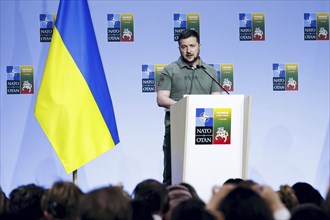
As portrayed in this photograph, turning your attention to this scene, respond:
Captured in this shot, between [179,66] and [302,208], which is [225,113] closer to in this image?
[179,66]

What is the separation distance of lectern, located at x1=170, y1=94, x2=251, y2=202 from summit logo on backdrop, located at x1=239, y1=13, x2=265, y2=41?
274 cm

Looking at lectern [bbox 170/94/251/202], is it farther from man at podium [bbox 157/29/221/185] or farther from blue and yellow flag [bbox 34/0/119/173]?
blue and yellow flag [bbox 34/0/119/173]

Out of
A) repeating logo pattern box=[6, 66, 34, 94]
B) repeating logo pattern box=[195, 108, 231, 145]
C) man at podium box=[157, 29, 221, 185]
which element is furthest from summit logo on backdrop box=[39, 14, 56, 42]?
repeating logo pattern box=[195, 108, 231, 145]

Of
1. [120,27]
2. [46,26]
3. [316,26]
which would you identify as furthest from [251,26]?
[46,26]

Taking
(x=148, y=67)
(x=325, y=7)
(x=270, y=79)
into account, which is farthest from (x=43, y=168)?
(x=325, y=7)

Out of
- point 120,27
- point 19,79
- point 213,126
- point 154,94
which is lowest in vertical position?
point 213,126

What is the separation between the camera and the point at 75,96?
583 centimetres

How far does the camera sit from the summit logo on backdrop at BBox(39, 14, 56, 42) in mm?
7492

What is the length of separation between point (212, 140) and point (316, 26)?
328 centimetres

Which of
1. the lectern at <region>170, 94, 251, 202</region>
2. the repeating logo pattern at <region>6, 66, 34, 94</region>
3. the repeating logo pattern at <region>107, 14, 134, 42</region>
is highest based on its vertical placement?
the repeating logo pattern at <region>107, 14, 134, 42</region>

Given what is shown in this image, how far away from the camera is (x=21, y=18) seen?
24.7 feet

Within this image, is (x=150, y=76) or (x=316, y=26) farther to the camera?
(x=316, y=26)

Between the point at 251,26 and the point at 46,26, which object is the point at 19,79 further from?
the point at 251,26

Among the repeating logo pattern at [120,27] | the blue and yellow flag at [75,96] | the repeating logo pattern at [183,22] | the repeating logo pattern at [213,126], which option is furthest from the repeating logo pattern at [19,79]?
the repeating logo pattern at [213,126]
